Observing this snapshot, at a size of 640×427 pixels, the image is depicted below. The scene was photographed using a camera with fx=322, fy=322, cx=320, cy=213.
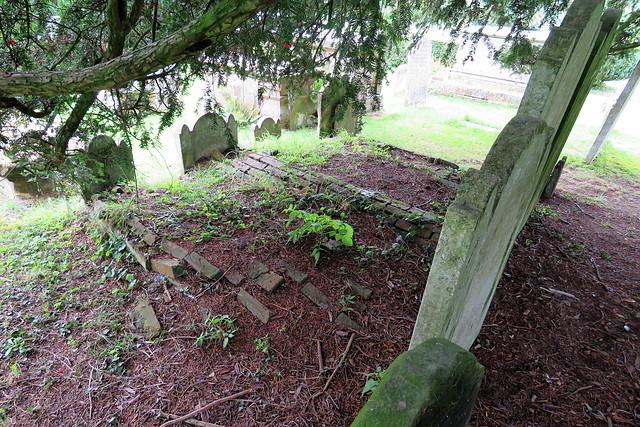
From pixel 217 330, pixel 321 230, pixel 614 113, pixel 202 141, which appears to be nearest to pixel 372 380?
pixel 217 330

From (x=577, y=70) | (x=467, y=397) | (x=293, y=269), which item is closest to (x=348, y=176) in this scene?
(x=293, y=269)

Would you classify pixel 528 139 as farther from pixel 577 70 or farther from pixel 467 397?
pixel 577 70

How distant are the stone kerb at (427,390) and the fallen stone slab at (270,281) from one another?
6.58 ft

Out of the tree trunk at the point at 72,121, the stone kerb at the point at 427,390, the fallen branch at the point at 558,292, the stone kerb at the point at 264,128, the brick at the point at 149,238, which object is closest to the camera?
the stone kerb at the point at 427,390

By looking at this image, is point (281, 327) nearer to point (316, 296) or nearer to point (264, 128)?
point (316, 296)

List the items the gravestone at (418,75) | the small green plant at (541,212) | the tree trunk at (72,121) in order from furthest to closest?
the gravestone at (418,75) < the small green plant at (541,212) < the tree trunk at (72,121)

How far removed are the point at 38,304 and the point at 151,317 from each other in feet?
4.25

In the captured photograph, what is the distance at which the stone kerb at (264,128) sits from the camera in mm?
6922

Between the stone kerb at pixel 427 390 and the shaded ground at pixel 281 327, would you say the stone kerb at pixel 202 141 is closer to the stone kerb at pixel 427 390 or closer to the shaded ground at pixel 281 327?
the shaded ground at pixel 281 327

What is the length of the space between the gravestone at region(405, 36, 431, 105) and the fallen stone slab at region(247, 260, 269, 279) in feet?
37.3

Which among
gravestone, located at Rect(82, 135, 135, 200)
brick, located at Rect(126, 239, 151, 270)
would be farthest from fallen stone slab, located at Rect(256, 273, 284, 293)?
gravestone, located at Rect(82, 135, 135, 200)

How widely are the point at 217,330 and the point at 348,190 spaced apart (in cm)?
Result: 257

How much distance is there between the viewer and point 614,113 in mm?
7934

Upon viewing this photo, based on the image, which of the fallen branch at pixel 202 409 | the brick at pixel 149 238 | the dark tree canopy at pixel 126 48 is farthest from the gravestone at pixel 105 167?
the fallen branch at pixel 202 409
